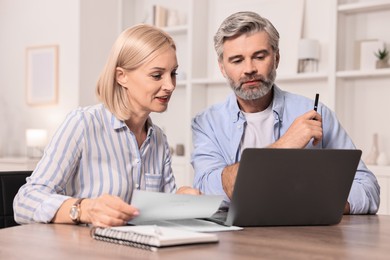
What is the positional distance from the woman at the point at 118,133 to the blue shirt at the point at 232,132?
0.24 meters

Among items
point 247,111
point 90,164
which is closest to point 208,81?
point 247,111

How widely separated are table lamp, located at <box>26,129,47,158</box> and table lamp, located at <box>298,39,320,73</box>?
2397 millimetres

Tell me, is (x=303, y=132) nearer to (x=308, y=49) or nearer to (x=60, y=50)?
(x=308, y=49)

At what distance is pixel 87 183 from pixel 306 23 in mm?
3533

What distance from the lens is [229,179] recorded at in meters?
1.97

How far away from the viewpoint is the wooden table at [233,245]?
4.07 feet

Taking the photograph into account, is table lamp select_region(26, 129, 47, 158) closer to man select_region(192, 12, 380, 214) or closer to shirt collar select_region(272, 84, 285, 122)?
man select_region(192, 12, 380, 214)

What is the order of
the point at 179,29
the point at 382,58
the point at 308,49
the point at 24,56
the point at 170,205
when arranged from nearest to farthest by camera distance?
the point at 170,205, the point at 382,58, the point at 308,49, the point at 179,29, the point at 24,56

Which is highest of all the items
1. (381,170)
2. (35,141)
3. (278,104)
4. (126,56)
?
(126,56)

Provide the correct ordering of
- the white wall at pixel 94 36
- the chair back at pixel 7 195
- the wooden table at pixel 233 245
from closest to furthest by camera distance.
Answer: the wooden table at pixel 233 245
the chair back at pixel 7 195
the white wall at pixel 94 36

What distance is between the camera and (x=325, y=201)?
169cm

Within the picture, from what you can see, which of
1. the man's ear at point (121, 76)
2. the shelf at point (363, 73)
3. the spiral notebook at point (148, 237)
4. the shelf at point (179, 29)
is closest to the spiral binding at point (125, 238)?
the spiral notebook at point (148, 237)

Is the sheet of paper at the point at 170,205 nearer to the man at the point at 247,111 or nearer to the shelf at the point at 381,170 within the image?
the man at the point at 247,111

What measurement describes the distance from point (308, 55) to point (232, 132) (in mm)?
2596
